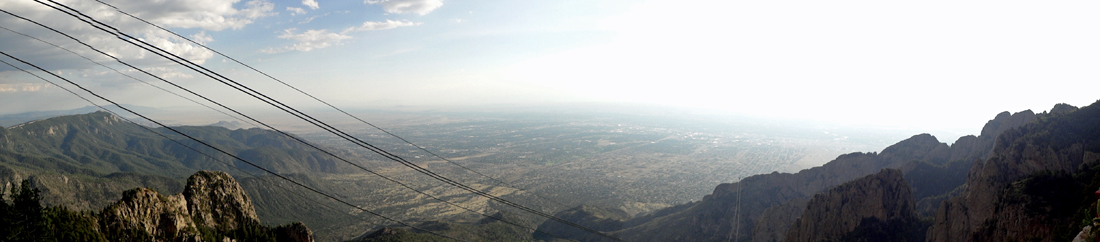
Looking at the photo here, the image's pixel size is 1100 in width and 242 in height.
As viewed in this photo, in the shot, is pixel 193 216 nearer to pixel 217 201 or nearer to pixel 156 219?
pixel 217 201

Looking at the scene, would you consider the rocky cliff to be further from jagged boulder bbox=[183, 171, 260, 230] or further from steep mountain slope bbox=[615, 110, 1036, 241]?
steep mountain slope bbox=[615, 110, 1036, 241]

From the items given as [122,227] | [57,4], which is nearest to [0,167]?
[122,227]

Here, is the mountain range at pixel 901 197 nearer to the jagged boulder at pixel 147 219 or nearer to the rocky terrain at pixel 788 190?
the rocky terrain at pixel 788 190

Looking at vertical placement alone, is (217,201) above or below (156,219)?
below

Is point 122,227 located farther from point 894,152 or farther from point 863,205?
point 894,152

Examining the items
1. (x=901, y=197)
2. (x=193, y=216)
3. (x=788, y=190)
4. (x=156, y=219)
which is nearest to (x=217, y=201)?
(x=193, y=216)

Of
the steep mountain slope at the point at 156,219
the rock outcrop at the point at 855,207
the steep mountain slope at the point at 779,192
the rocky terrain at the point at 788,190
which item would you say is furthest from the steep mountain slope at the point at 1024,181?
the steep mountain slope at the point at 156,219
